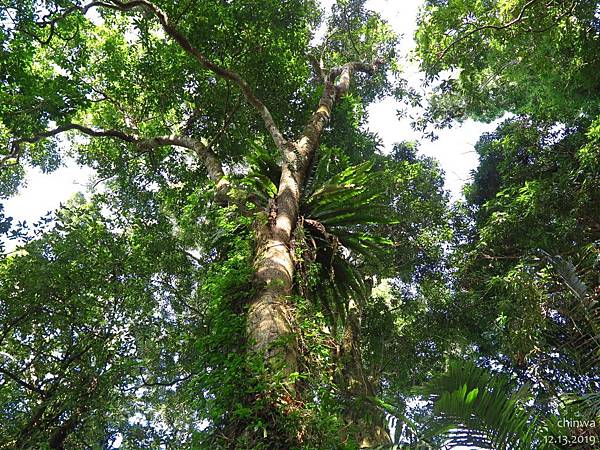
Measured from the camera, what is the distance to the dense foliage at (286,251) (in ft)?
10.6

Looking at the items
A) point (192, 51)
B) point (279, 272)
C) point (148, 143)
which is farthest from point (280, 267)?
point (148, 143)

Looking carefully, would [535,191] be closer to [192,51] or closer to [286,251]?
[286,251]

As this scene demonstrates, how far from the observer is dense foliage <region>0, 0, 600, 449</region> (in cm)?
323

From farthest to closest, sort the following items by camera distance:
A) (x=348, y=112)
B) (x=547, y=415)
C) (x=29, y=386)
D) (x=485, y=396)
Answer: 1. (x=348, y=112)
2. (x=29, y=386)
3. (x=547, y=415)
4. (x=485, y=396)

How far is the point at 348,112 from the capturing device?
29.1 feet

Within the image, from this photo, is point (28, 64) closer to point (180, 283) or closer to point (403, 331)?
point (180, 283)

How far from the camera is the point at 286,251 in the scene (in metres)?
4.18

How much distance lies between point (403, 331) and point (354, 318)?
7.19 ft

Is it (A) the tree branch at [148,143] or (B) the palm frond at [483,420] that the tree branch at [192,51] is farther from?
(B) the palm frond at [483,420]

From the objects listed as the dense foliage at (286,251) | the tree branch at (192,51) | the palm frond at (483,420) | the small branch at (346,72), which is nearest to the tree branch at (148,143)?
the dense foliage at (286,251)

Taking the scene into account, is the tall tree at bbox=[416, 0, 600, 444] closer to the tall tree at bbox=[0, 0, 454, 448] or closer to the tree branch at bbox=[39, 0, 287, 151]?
the tall tree at bbox=[0, 0, 454, 448]

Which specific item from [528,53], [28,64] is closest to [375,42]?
[528,53]

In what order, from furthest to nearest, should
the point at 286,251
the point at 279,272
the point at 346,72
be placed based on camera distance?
the point at 346,72 → the point at 286,251 → the point at 279,272

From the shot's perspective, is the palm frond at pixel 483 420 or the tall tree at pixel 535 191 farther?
the tall tree at pixel 535 191
